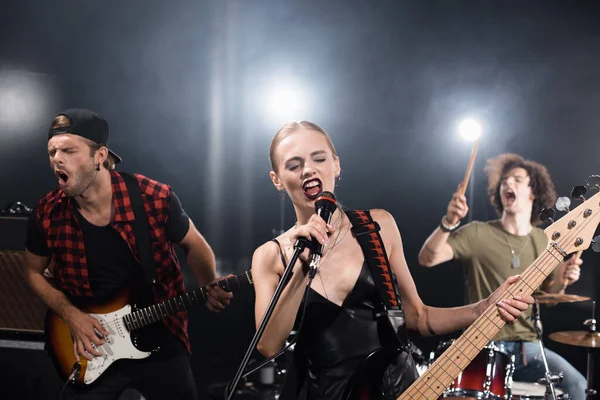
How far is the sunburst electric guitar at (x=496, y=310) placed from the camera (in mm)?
2162

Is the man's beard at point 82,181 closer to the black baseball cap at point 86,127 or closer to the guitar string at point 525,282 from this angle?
the black baseball cap at point 86,127

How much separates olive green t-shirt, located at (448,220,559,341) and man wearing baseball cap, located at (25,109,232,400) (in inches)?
50.6

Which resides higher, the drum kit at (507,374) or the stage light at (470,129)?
the stage light at (470,129)

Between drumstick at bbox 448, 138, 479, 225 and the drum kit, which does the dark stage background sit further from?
the drum kit

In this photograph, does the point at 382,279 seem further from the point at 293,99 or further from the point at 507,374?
the point at 293,99

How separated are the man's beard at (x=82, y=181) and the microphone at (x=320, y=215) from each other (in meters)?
2.02

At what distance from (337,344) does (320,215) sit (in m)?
0.52

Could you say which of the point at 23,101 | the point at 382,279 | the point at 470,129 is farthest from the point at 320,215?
the point at 23,101

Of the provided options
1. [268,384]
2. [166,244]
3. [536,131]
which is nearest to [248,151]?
[166,244]

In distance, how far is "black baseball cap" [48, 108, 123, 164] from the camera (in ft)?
11.8

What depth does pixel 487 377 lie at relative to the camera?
3.25 m

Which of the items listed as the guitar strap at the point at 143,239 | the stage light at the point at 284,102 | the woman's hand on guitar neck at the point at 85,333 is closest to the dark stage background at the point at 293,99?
the stage light at the point at 284,102

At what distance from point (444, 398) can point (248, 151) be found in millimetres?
1684

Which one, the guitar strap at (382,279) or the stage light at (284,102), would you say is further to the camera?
the stage light at (284,102)
